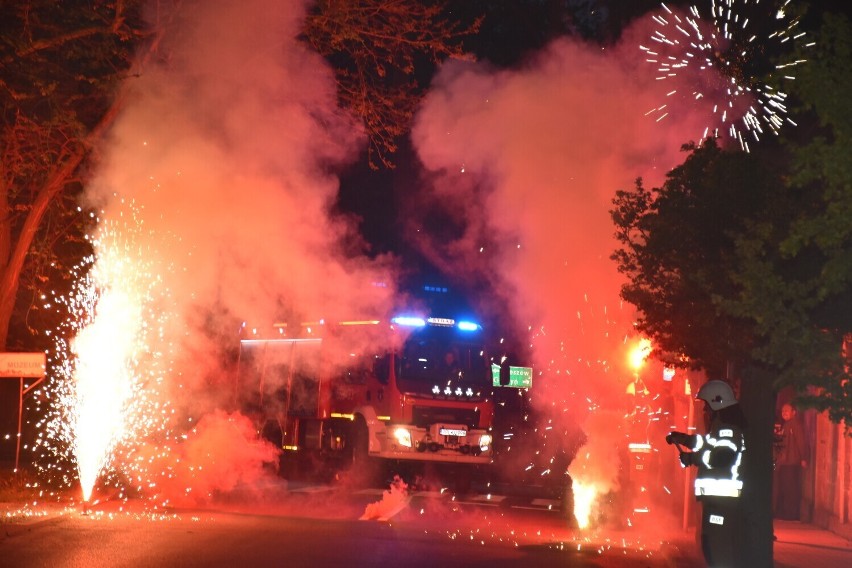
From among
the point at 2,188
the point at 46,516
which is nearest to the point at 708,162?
the point at 46,516

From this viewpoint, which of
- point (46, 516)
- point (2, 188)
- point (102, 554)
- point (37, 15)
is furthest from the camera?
point (2, 188)

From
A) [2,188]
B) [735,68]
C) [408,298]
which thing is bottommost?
[408,298]

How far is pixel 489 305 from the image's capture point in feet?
77.8

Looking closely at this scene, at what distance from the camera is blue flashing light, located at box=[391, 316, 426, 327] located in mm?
18984

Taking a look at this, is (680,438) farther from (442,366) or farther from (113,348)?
(442,366)

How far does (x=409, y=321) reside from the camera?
1902 cm

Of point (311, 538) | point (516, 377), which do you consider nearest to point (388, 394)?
point (516, 377)

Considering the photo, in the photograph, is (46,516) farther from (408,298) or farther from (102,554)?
(408,298)

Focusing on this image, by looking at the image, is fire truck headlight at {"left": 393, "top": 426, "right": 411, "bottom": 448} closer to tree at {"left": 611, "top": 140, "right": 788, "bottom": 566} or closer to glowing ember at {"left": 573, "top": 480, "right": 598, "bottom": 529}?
glowing ember at {"left": 573, "top": 480, "right": 598, "bottom": 529}

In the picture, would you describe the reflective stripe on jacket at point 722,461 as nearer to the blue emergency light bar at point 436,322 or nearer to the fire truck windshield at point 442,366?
the fire truck windshield at point 442,366

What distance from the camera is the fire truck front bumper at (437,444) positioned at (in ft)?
60.3

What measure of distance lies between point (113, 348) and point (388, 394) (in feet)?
16.6

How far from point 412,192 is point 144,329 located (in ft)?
34.7

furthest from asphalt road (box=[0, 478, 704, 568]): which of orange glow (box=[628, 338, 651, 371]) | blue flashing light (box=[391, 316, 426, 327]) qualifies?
orange glow (box=[628, 338, 651, 371])
